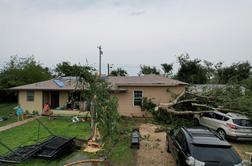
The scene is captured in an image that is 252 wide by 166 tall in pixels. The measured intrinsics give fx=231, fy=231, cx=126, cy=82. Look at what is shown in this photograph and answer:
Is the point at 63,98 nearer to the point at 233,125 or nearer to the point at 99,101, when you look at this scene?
the point at 233,125

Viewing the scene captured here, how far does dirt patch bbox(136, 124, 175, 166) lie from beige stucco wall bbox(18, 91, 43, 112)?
38.0 feet

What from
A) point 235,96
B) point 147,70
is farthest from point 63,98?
point 147,70

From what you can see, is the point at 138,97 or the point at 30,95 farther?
the point at 30,95

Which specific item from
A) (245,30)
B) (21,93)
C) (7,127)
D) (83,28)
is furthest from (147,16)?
(21,93)

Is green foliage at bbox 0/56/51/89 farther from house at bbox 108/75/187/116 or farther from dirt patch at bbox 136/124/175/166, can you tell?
dirt patch at bbox 136/124/175/166

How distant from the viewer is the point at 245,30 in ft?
54.1

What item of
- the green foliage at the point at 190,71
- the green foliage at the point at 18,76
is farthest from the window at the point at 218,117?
the green foliage at the point at 18,76

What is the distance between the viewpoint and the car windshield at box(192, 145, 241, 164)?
6922 millimetres

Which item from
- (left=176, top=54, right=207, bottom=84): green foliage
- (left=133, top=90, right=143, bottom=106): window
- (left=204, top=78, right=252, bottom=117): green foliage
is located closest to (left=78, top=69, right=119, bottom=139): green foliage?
(left=204, top=78, right=252, bottom=117): green foliage

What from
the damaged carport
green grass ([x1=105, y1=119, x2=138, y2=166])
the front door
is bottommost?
green grass ([x1=105, y1=119, x2=138, y2=166])

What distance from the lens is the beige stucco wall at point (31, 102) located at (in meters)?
22.2

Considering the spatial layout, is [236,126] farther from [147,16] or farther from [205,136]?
[147,16]

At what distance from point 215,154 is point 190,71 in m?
32.2

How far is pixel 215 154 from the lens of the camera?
279 inches
